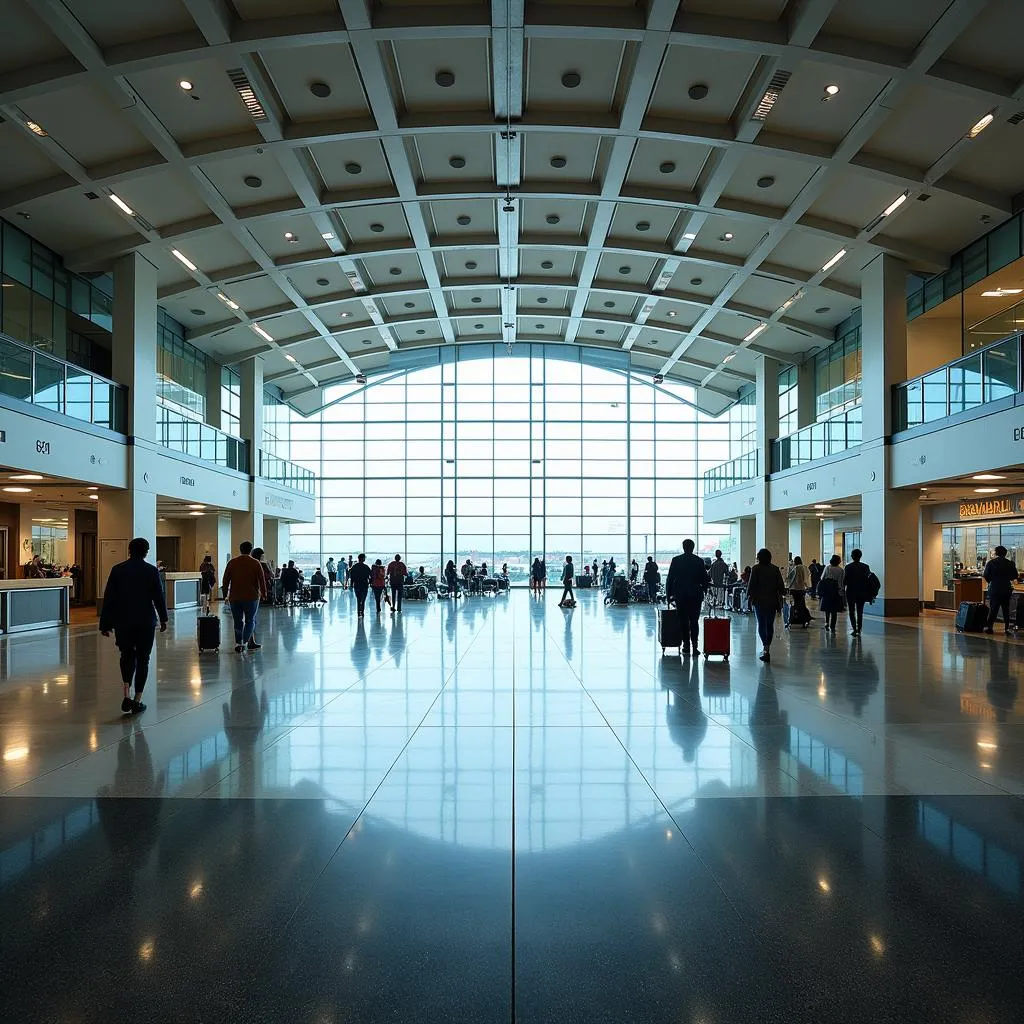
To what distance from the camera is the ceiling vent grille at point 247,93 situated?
14219 millimetres

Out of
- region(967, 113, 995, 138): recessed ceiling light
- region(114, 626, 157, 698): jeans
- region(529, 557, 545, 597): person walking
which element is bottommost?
region(529, 557, 545, 597): person walking

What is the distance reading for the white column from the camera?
66.7 ft

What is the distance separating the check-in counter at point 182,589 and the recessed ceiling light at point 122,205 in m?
9.75

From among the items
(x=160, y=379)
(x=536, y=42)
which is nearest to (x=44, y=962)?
(x=536, y=42)

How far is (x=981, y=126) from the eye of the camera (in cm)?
1484

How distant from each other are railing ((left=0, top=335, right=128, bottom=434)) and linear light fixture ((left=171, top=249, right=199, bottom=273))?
412cm

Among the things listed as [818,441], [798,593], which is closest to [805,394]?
[818,441]

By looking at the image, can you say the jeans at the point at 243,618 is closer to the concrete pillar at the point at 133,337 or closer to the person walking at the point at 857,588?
the concrete pillar at the point at 133,337

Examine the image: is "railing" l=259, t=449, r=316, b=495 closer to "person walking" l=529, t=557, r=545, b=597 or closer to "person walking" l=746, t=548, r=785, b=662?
"person walking" l=529, t=557, r=545, b=597

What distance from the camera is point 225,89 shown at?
15.1 meters

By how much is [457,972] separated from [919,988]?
1.59m

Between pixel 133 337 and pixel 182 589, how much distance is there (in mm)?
7749

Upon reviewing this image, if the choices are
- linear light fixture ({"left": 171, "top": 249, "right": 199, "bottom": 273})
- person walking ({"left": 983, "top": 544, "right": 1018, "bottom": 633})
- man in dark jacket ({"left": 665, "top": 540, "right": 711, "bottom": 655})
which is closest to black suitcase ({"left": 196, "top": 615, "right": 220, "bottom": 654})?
man in dark jacket ({"left": 665, "top": 540, "right": 711, "bottom": 655})

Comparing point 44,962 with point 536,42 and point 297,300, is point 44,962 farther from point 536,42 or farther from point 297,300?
point 297,300
